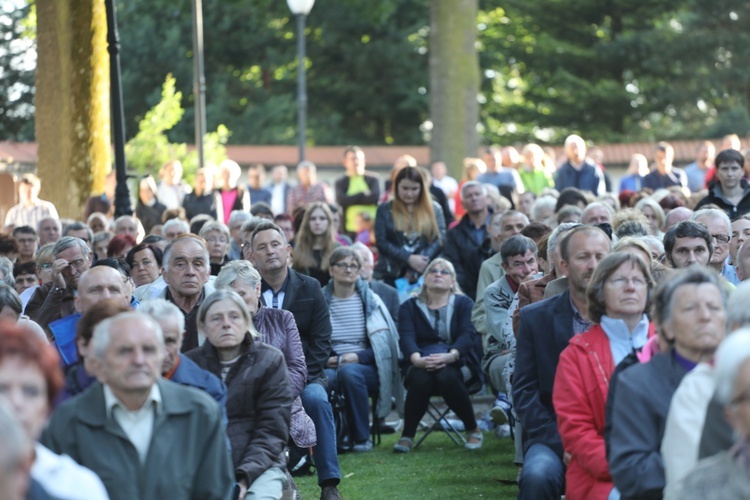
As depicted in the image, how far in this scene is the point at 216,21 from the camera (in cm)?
4666

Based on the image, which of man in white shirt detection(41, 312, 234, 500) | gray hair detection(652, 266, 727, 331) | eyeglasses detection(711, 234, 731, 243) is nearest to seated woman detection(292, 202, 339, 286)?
eyeglasses detection(711, 234, 731, 243)

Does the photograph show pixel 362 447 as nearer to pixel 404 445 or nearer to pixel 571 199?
pixel 404 445

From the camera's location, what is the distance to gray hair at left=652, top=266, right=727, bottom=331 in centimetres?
648

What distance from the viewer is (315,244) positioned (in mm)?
14367

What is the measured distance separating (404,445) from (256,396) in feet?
15.5

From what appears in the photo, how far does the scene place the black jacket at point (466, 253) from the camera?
15445 millimetres

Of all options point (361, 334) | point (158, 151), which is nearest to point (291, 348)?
point (361, 334)

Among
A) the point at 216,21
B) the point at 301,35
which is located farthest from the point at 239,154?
the point at 301,35

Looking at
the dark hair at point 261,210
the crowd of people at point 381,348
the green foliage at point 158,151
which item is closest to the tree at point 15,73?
the green foliage at point 158,151

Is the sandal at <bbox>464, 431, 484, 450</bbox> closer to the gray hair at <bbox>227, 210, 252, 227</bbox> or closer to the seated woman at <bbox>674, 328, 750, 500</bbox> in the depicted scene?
the gray hair at <bbox>227, 210, 252, 227</bbox>

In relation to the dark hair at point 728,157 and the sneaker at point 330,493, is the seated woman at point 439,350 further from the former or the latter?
the dark hair at point 728,157

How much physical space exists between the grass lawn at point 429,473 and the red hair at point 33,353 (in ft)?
17.6

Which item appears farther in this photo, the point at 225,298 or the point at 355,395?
the point at 355,395

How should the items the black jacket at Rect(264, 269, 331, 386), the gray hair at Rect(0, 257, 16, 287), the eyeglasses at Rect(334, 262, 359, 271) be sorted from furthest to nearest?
the eyeglasses at Rect(334, 262, 359, 271)
the gray hair at Rect(0, 257, 16, 287)
the black jacket at Rect(264, 269, 331, 386)
